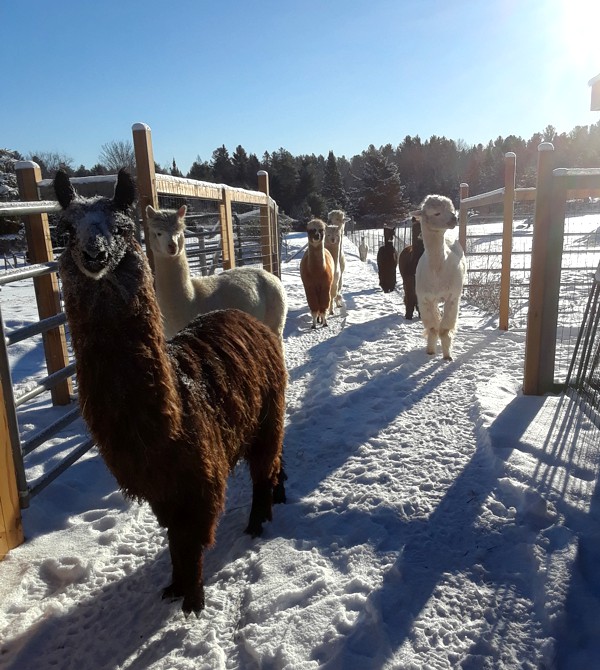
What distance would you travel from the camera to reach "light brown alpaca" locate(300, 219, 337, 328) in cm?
784

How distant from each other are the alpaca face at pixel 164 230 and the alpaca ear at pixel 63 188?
227cm

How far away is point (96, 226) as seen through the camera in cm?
166

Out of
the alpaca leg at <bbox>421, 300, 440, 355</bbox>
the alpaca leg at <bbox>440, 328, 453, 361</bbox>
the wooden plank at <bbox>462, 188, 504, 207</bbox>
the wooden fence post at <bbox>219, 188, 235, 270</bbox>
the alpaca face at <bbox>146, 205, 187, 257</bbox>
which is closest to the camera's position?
the alpaca face at <bbox>146, 205, 187, 257</bbox>

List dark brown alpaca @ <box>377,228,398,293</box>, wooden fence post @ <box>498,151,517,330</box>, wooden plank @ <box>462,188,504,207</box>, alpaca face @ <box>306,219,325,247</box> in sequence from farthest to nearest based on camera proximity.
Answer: dark brown alpaca @ <box>377,228,398,293</box> < alpaca face @ <box>306,219,325,247</box> < wooden plank @ <box>462,188,504,207</box> < wooden fence post @ <box>498,151,517,330</box>

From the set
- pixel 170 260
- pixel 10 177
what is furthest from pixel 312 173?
pixel 170 260

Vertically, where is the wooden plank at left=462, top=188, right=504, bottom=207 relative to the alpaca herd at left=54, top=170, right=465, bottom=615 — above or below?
above

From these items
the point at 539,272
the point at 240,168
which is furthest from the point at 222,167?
the point at 539,272

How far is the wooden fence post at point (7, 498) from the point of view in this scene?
7.93ft

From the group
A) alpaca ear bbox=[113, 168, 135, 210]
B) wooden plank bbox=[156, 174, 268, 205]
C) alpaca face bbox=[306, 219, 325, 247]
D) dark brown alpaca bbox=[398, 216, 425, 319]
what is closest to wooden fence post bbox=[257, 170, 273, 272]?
alpaca face bbox=[306, 219, 325, 247]

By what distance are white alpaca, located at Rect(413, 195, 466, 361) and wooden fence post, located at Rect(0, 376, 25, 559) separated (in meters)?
4.62

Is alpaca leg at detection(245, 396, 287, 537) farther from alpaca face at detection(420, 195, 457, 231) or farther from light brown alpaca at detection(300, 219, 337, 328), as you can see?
light brown alpaca at detection(300, 219, 337, 328)

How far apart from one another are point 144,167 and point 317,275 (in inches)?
167

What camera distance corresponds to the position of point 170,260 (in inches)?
165

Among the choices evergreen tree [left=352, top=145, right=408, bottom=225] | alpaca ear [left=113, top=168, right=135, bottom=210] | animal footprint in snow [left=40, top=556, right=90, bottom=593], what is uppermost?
evergreen tree [left=352, top=145, right=408, bottom=225]
